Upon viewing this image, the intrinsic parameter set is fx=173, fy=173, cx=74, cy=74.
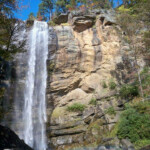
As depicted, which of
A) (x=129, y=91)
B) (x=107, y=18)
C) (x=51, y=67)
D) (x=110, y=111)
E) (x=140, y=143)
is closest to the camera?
(x=140, y=143)

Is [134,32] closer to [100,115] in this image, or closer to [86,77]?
[86,77]

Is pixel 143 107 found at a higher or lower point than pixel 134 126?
higher

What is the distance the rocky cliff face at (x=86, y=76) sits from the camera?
13.4 metres

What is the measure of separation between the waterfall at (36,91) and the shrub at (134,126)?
6184 millimetres

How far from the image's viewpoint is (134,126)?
431 inches

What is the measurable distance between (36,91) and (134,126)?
32.1ft

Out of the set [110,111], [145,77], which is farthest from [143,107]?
[145,77]

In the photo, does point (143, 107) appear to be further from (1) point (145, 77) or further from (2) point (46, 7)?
(2) point (46, 7)

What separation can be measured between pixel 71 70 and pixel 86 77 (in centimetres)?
169

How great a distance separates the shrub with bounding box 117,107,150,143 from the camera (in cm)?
A: 1052

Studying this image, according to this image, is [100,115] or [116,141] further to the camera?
[100,115]

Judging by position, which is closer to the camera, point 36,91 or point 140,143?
point 140,143

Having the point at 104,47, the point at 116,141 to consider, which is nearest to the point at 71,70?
the point at 104,47

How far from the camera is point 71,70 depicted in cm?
1762
